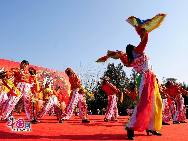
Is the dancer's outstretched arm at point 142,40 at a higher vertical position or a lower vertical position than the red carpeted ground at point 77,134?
higher

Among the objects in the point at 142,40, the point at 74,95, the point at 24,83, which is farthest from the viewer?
the point at 74,95

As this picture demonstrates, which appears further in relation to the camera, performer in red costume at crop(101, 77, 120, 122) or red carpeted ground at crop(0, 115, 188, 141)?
performer in red costume at crop(101, 77, 120, 122)

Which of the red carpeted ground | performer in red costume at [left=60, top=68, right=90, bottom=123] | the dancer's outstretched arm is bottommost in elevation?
the red carpeted ground

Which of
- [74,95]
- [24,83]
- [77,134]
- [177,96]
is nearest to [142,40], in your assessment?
[77,134]

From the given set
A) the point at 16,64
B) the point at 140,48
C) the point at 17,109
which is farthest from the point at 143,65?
the point at 16,64

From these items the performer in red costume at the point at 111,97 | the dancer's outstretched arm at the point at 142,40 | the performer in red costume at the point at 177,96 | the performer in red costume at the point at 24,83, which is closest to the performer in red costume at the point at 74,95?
the performer in red costume at the point at 24,83

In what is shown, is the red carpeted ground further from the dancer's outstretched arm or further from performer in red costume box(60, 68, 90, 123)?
performer in red costume box(60, 68, 90, 123)

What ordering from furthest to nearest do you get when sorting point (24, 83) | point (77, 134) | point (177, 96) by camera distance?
point (177, 96) < point (24, 83) < point (77, 134)

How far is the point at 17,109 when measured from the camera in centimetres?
2097

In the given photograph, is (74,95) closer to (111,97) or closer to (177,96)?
(111,97)

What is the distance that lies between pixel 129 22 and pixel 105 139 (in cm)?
233

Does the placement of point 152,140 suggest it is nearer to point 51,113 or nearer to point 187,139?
point 187,139

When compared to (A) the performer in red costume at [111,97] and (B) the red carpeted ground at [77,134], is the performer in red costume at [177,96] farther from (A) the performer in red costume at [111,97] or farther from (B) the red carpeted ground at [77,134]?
(B) the red carpeted ground at [77,134]

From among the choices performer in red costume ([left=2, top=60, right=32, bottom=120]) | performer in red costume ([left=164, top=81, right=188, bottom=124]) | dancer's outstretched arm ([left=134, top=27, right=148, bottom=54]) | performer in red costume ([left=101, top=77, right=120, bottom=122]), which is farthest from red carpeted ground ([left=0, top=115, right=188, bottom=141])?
performer in red costume ([left=101, top=77, right=120, bottom=122])
